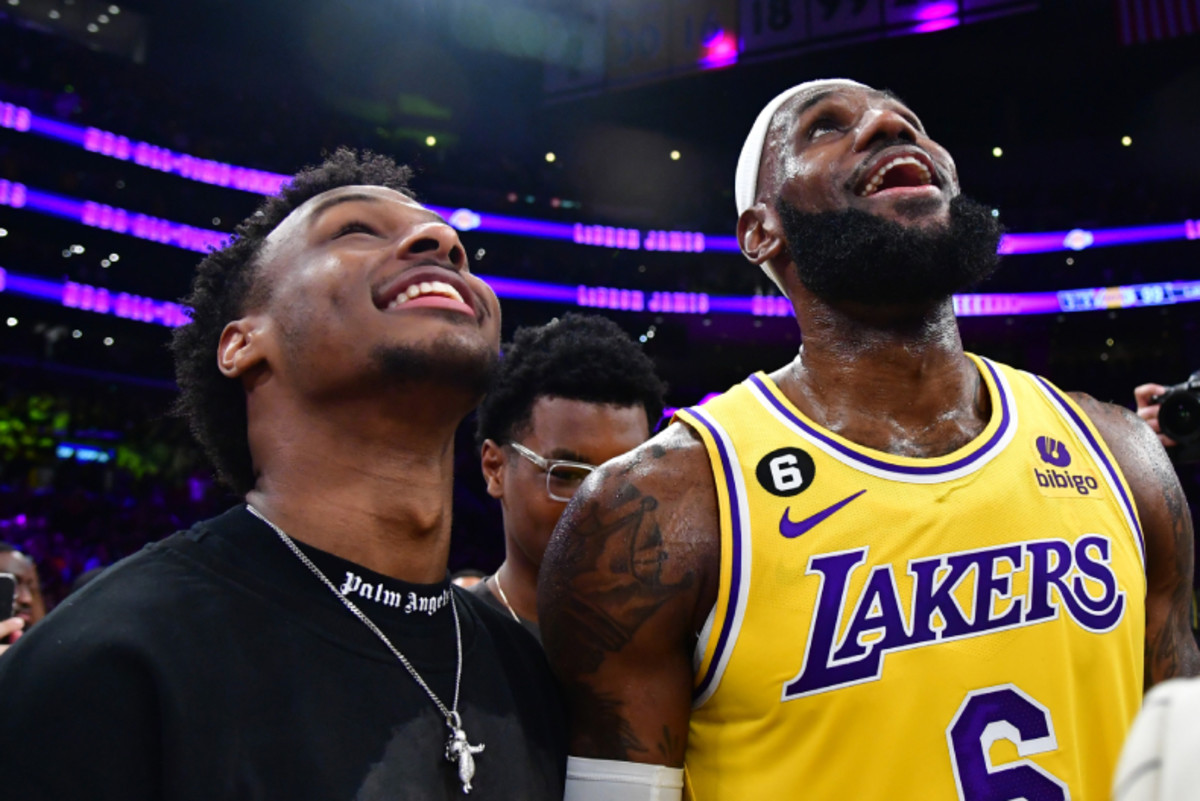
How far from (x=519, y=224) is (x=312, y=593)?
782 inches

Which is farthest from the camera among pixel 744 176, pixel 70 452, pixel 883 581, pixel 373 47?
pixel 373 47

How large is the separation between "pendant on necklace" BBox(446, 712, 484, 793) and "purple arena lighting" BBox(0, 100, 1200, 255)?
12175 mm

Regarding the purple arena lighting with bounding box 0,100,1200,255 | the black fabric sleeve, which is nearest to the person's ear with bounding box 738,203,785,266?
the black fabric sleeve

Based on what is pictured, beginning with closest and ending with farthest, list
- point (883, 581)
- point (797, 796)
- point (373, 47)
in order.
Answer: point (797, 796)
point (883, 581)
point (373, 47)

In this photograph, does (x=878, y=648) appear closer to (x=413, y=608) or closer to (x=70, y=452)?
(x=413, y=608)

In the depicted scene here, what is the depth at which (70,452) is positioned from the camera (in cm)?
1582

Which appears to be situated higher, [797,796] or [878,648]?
[878,648]

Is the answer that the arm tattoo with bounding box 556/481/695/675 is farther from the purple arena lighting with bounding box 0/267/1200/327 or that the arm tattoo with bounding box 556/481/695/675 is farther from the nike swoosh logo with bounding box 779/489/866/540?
the purple arena lighting with bounding box 0/267/1200/327

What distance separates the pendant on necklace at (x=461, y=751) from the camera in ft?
5.01

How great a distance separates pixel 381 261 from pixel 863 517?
3.49ft

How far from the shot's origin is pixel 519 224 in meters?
21.0

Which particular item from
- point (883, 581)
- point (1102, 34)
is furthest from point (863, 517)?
point (1102, 34)

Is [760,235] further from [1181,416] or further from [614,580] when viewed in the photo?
[1181,416]

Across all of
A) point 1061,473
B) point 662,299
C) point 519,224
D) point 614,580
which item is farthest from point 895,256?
point 519,224
